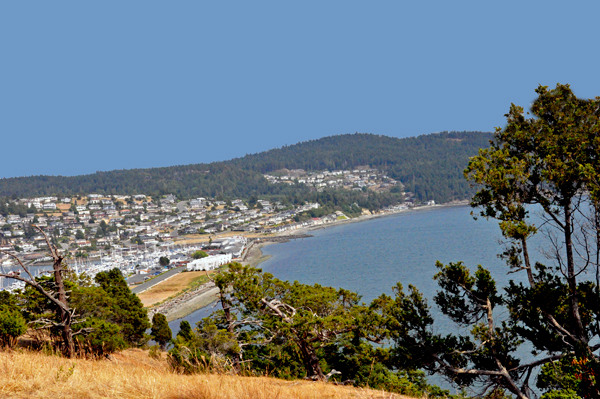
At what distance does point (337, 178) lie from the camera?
15588 centimetres

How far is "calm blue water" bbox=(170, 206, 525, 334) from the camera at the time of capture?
2807 cm

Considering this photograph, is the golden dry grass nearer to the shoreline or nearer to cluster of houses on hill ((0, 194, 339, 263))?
the shoreline

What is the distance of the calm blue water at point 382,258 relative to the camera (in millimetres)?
28073

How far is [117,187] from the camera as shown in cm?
13888

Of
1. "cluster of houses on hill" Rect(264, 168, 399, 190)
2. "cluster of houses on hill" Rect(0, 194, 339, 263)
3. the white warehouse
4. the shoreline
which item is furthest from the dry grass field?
"cluster of houses on hill" Rect(264, 168, 399, 190)

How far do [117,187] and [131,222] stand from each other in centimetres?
4415

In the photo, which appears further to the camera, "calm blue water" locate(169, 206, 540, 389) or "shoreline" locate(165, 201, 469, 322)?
"shoreline" locate(165, 201, 469, 322)

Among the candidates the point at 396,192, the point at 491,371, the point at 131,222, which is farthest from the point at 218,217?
the point at 491,371

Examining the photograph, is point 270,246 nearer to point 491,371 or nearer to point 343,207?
point 343,207

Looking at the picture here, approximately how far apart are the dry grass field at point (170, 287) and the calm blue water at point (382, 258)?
611 centimetres

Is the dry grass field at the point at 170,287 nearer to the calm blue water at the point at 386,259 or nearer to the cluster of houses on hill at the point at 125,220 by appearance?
the calm blue water at the point at 386,259

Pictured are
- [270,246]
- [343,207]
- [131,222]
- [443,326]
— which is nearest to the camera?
[443,326]

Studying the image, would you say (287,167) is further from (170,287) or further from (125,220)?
(170,287)

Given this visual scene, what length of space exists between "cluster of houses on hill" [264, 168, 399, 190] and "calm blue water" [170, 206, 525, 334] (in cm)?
7688
